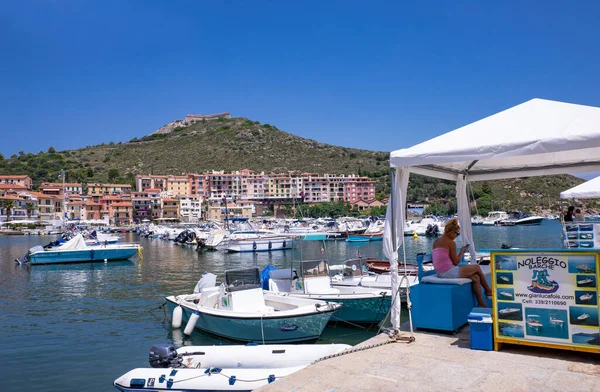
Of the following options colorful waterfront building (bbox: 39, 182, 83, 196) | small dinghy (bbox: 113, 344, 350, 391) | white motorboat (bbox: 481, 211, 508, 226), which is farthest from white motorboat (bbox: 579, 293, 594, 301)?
colorful waterfront building (bbox: 39, 182, 83, 196)

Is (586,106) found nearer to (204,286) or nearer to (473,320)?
(473,320)

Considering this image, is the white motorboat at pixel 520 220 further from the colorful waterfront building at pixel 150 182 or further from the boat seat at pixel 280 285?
the colorful waterfront building at pixel 150 182

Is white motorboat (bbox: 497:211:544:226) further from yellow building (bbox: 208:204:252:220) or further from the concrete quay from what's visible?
the concrete quay

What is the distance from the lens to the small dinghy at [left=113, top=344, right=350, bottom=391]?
7273 mm

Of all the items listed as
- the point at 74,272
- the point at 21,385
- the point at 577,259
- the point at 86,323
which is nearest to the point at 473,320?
the point at 577,259

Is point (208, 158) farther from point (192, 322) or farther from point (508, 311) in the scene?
point (508, 311)

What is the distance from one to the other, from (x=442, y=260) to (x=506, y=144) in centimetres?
209

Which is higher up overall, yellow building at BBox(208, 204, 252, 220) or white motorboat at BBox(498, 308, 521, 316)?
yellow building at BBox(208, 204, 252, 220)

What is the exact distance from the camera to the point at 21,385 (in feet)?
31.1

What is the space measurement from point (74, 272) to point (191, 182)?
375 ft

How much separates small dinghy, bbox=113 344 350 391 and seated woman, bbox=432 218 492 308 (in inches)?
84.0

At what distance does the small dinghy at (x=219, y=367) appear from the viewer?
7.27 metres

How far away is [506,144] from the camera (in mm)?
5988

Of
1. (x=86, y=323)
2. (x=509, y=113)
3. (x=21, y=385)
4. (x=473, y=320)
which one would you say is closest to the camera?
(x=473, y=320)
